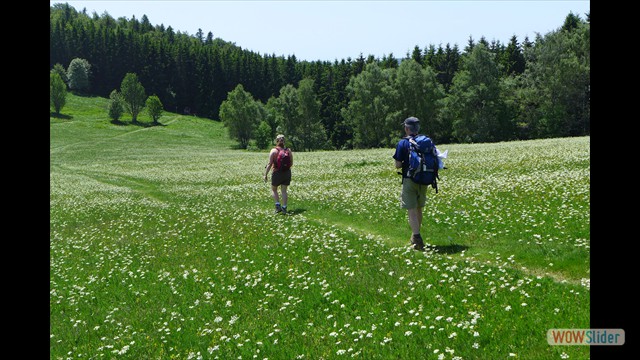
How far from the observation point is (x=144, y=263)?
46.6 ft

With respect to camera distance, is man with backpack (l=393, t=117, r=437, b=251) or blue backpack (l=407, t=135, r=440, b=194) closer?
blue backpack (l=407, t=135, r=440, b=194)

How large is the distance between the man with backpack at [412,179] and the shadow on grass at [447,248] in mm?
285

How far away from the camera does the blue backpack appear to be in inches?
455

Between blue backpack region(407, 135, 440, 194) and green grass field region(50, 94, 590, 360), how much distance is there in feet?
6.18

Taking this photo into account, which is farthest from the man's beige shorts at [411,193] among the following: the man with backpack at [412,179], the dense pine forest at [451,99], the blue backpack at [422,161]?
the dense pine forest at [451,99]

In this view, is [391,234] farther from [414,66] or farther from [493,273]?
[414,66]

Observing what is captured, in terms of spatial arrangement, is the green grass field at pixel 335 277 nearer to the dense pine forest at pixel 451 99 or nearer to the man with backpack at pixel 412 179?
the man with backpack at pixel 412 179

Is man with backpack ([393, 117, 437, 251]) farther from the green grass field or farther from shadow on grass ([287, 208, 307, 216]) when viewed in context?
shadow on grass ([287, 208, 307, 216])

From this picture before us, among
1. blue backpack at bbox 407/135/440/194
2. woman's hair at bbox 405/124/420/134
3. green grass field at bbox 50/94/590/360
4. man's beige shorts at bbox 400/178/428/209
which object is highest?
Result: woman's hair at bbox 405/124/420/134

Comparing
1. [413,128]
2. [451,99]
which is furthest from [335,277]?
[451,99]

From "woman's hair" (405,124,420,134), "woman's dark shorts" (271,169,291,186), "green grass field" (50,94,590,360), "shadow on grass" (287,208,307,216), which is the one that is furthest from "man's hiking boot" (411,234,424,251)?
"woman's dark shorts" (271,169,291,186)

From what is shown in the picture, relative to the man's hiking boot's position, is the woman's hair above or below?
above
